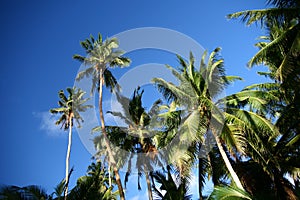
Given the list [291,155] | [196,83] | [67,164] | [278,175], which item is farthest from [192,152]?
[67,164]

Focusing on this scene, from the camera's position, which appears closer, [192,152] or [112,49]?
[192,152]

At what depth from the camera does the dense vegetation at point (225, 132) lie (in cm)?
1180

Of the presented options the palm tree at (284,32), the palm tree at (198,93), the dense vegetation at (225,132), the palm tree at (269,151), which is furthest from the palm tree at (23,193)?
the palm tree at (284,32)

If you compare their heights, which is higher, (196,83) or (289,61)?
(196,83)

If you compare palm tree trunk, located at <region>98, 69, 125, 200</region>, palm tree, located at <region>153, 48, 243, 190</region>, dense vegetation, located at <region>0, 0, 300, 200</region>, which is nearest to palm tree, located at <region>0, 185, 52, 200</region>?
dense vegetation, located at <region>0, 0, 300, 200</region>

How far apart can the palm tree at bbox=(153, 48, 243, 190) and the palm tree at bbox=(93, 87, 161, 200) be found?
4.38 meters

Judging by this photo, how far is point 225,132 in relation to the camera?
42.8 feet

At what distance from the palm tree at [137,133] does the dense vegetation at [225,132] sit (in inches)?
2.8

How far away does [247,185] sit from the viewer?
15.2m

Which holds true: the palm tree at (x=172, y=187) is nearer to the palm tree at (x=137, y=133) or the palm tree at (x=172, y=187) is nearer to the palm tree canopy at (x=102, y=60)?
the palm tree at (x=137, y=133)

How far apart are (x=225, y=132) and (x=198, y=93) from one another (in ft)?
8.68

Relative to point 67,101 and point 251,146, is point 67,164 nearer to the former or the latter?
point 67,101

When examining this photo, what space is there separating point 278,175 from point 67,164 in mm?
19985

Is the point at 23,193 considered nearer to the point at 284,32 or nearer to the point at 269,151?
the point at 269,151
